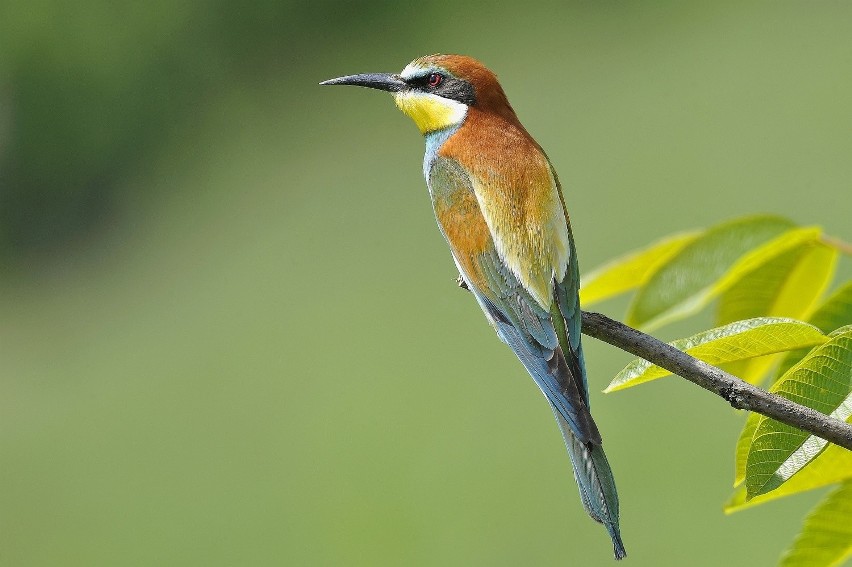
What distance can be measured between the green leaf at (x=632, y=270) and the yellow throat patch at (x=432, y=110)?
27 centimetres

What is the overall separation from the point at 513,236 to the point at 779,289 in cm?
20

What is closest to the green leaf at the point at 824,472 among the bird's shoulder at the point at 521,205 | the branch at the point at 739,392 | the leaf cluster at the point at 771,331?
the leaf cluster at the point at 771,331

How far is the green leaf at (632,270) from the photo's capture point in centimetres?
76

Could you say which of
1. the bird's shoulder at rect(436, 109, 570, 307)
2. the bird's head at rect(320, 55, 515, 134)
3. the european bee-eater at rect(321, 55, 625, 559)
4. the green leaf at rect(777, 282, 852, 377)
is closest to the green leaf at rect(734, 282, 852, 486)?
the green leaf at rect(777, 282, 852, 377)

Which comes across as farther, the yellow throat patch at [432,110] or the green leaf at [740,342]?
the yellow throat patch at [432,110]

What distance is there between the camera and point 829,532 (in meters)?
0.60

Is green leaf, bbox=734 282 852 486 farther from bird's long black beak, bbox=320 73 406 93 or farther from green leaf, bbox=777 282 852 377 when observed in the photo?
bird's long black beak, bbox=320 73 406 93

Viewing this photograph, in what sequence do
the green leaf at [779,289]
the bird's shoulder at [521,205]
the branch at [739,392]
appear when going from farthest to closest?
the bird's shoulder at [521,205] → the green leaf at [779,289] → the branch at [739,392]

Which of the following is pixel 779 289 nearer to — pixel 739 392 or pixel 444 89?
pixel 739 392

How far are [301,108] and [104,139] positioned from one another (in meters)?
0.82

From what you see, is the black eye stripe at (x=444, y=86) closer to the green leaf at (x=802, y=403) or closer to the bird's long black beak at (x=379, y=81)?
the bird's long black beak at (x=379, y=81)

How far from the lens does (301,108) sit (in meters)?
4.88


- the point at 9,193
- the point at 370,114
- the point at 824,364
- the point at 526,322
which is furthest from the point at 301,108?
the point at 824,364

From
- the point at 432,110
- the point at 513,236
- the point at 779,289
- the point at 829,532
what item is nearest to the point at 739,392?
the point at 829,532
